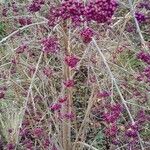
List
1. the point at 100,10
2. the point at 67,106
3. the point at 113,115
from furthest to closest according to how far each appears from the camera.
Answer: the point at 67,106 → the point at 113,115 → the point at 100,10

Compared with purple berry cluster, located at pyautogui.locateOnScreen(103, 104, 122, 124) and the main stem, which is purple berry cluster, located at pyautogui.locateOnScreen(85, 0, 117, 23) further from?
the main stem

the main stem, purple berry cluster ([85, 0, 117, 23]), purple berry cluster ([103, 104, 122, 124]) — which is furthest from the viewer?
the main stem

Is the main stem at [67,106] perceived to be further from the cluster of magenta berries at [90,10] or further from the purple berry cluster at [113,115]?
the cluster of magenta berries at [90,10]

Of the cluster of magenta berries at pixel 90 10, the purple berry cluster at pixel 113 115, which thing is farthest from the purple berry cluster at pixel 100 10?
the purple berry cluster at pixel 113 115

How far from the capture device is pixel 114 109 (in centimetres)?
188

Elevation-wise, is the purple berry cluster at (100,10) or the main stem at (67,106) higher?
the purple berry cluster at (100,10)

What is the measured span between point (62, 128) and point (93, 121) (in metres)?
0.65

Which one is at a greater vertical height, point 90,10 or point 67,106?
point 90,10

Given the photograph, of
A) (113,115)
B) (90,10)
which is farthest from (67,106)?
(90,10)

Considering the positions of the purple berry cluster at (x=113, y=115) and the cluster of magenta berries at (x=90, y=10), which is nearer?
the cluster of magenta berries at (x=90, y=10)

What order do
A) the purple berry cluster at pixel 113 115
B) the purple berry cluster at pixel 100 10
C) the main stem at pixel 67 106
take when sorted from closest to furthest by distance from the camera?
the purple berry cluster at pixel 100 10 < the purple berry cluster at pixel 113 115 < the main stem at pixel 67 106

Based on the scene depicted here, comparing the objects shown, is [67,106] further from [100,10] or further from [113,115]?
[100,10]

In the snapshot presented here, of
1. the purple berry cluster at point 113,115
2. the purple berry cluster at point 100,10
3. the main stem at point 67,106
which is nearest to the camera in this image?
the purple berry cluster at point 100,10

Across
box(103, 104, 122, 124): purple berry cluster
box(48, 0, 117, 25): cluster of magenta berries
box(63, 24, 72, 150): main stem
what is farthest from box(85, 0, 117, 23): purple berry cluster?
box(63, 24, 72, 150): main stem
